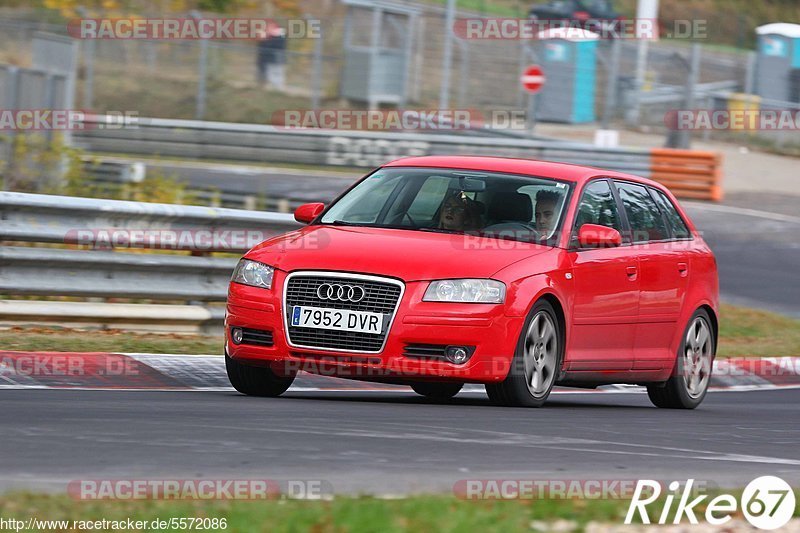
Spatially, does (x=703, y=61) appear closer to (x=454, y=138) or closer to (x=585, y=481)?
(x=454, y=138)

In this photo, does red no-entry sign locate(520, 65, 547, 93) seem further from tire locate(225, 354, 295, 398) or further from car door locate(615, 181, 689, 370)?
tire locate(225, 354, 295, 398)

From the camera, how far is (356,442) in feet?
23.1

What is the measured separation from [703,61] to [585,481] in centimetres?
4616

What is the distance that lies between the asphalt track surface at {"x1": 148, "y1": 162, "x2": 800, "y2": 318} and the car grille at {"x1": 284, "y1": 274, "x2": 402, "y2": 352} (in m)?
10.4

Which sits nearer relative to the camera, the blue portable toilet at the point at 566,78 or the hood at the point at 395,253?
the hood at the point at 395,253

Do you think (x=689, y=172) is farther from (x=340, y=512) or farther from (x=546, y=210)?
(x=340, y=512)

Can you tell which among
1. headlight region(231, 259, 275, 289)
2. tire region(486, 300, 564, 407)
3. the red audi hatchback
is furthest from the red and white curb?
tire region(486, 300, 564, 407)

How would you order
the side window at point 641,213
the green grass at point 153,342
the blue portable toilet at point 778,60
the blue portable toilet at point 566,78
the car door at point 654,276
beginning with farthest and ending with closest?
the blue portable toilet at point 778,60 < the blue portable toilet at point 566,78 < the green grass at point 153,342 < the side window at point 641,213 < the car door at point 654,276

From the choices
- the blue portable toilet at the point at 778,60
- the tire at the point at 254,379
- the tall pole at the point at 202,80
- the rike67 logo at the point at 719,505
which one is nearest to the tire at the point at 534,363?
the tire at the point at 254,379

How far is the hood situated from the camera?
891cm

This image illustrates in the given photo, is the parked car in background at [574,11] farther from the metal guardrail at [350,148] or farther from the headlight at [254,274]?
the headlight at [254,274]

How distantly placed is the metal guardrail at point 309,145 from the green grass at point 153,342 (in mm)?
11767

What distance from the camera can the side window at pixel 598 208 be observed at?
10.2 metres

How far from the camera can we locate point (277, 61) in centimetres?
3922
